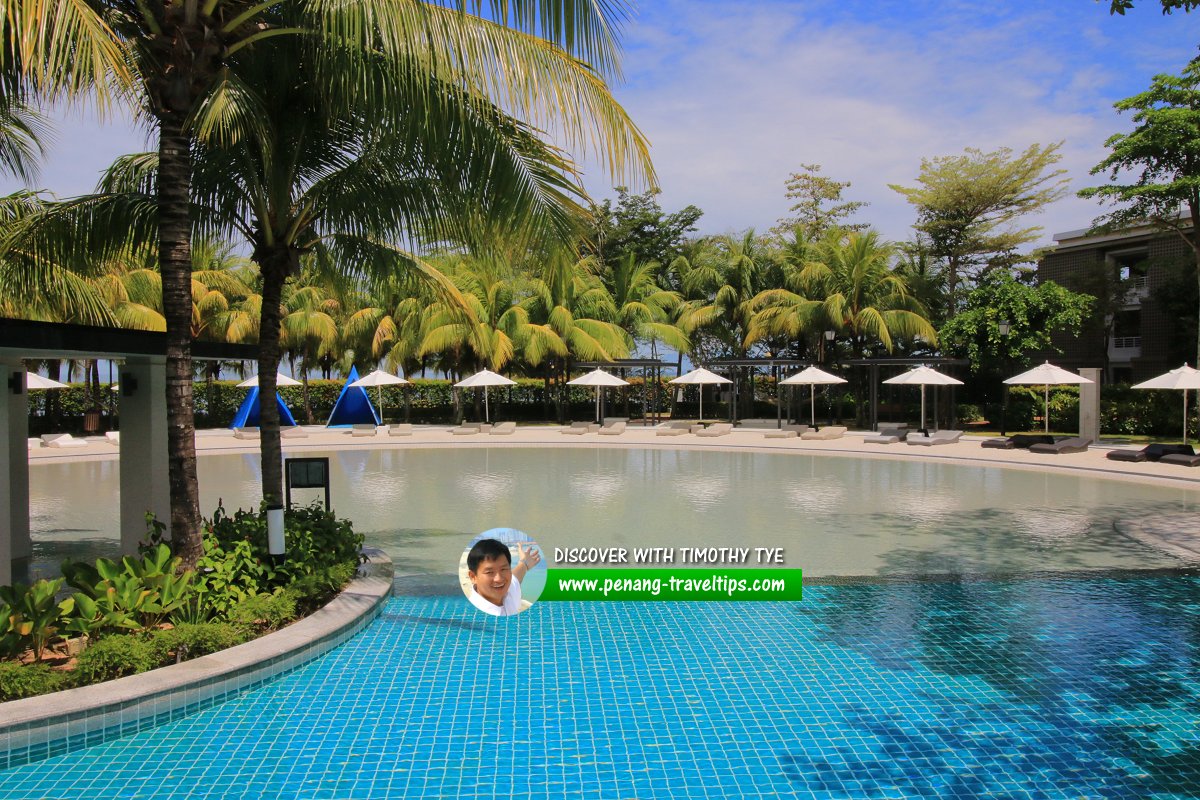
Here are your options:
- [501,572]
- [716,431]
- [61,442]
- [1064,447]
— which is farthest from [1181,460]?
[61,442]

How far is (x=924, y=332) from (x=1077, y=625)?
84.3ft

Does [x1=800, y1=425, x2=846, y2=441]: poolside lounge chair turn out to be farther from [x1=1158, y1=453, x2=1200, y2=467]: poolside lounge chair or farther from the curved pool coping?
the curved pool coping

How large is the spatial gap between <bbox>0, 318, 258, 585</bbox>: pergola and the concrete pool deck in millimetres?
14321

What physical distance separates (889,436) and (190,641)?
22.2 m

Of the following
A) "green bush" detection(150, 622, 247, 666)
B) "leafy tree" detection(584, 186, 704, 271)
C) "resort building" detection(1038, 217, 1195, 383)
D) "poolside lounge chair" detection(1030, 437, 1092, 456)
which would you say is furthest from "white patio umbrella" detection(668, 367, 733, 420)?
"green bush" detection(150, 622, 247, 666)

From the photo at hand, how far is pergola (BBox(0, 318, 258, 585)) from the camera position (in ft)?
20.9

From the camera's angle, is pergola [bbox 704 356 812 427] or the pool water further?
pergola [bbox 704 356 812 427]

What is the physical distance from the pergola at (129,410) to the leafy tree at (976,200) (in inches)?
1196

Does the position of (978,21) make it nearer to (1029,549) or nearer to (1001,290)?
(1029,549)

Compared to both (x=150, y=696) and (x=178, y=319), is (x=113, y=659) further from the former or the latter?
(x=178, y=319)

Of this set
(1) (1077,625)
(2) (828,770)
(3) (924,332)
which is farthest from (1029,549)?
(3) (924,332)

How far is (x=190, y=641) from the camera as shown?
16.5ft

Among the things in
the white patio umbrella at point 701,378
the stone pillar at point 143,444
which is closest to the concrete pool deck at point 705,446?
the white patio umbrella at point 701,378

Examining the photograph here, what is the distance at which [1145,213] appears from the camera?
2391 cm
